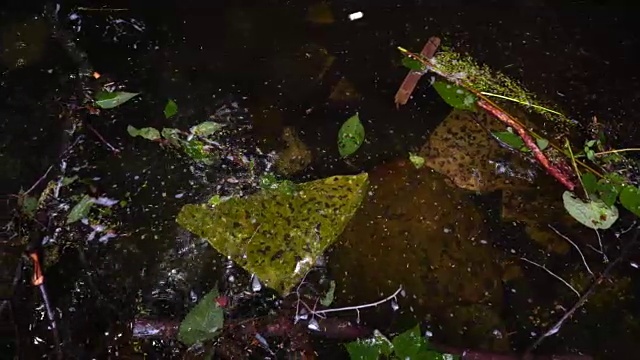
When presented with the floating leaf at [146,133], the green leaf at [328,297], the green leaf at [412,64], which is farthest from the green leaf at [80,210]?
the green leaf at [412,64]

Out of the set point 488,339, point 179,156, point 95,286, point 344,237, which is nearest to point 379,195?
point 344,237

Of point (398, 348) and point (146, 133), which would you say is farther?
point (146, 133)

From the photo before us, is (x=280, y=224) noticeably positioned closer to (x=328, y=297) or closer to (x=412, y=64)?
(x=328, y=297)

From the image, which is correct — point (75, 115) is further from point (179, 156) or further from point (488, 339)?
point (488, 339)

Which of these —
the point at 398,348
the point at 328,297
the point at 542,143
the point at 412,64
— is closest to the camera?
the point at 398,348

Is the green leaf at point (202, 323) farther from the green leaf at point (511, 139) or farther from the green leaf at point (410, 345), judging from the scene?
the green leaf at point (511, 139)

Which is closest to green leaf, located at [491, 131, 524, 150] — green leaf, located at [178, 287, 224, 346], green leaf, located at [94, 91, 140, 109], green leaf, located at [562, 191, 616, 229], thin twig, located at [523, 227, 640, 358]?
green leaf, located at [562, 191, 616, 229]

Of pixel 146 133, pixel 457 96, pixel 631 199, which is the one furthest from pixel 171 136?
pixel 631 199
